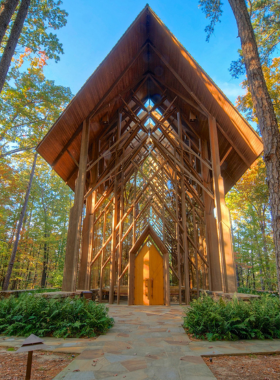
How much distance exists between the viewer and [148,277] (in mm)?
9562

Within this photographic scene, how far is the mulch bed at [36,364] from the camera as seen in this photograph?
2629 millimetres

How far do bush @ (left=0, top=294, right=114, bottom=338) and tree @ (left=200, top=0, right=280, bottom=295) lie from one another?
327 cm

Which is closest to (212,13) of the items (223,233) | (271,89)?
(271,89)

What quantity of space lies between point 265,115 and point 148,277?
7380 mm

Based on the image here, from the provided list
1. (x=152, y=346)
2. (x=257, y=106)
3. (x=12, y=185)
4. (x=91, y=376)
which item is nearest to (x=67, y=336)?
(x=152, y=346)

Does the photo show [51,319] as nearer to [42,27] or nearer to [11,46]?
[11,46]

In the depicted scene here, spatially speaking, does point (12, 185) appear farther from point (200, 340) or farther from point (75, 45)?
point (200, 340)

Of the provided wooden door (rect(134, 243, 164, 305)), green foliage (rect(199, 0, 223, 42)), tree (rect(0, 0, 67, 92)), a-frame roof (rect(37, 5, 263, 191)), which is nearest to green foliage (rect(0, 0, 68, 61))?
tree (rect(0, 0, 67, 92))

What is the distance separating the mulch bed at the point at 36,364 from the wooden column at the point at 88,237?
593 cm

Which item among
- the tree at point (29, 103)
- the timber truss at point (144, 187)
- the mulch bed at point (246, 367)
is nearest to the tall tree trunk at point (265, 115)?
the mulch bed at point (246, 367)

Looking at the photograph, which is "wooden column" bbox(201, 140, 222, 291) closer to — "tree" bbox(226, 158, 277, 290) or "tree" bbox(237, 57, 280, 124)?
"tree" bbox(237, 57, 280, 124)

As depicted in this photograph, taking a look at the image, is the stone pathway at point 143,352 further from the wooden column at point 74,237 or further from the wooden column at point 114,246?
the wooden column at point 114,246

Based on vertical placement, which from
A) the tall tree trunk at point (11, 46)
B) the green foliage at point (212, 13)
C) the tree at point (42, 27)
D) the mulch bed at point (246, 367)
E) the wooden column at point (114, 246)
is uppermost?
the tree at point (42, 27)

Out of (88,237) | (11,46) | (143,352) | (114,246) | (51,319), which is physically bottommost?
(143,352)
